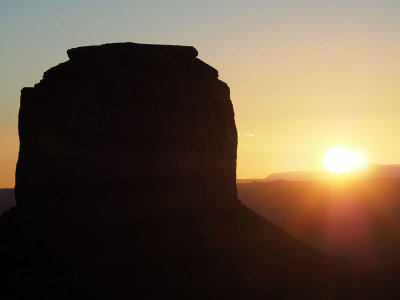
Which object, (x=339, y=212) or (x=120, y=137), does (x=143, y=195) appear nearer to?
(x=120, y=137)

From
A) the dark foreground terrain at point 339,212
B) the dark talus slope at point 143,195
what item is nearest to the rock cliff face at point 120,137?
the dark talus slope at point 143,195

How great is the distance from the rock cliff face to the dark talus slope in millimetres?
71

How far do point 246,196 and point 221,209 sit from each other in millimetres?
128657

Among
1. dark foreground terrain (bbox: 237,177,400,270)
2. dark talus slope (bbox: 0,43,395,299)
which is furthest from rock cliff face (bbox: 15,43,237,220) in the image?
dark foreground terrain (bbox: 237,177,400,270)

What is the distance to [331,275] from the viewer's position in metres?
44.1

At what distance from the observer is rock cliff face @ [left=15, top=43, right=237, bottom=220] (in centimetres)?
4203

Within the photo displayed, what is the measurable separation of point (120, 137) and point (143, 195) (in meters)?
3.85

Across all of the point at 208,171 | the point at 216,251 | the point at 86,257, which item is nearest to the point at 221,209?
the point at 208,171

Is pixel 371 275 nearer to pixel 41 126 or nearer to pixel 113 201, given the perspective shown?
pixel 113 201

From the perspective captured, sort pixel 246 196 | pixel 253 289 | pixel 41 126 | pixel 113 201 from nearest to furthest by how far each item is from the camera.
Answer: pixel 253 289 → pixel 113 201 → pixel 41 126 → pixel 246 196

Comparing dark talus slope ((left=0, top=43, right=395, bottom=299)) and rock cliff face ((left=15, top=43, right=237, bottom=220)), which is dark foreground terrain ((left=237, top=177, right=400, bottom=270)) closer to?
dark talus slope ((left=0, top=43, right=395, bottom=299))

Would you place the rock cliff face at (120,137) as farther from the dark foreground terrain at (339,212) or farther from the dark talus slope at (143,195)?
the dark foreground terrain at (339,212)

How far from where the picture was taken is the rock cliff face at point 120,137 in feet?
138

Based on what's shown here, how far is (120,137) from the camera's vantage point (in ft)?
139
